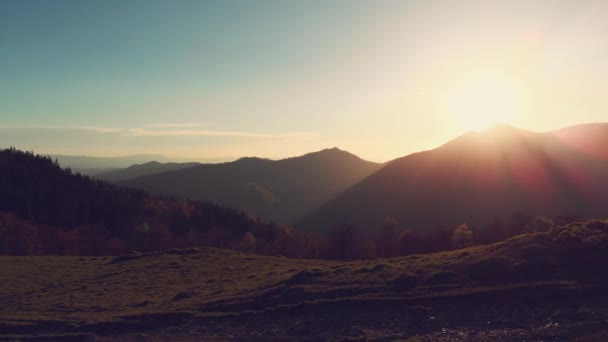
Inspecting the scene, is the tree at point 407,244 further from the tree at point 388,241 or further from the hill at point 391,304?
the hill at point 391,304

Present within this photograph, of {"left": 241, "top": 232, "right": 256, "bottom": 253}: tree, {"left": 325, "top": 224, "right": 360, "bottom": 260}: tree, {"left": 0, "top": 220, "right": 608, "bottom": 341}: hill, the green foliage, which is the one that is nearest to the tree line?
{"left": 241, "top": 232, "right": 256, "bottom": 253}: tree

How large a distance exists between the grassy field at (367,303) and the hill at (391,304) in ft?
0.24

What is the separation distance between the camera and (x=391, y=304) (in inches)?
1110

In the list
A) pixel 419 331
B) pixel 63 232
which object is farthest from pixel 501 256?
pixel 63 232

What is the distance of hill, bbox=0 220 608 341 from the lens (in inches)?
937

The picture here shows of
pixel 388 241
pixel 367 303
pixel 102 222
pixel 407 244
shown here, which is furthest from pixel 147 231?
pixel 367 303

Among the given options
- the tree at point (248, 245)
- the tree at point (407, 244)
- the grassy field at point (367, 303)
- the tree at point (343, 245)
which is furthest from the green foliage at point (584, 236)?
the tree at point (248, 245)

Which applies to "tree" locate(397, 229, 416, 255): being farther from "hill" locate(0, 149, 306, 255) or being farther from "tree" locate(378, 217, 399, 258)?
"hill" locate(0, 149, 306, 255)

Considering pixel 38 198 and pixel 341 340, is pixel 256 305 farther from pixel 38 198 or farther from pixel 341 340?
pixel 38 198

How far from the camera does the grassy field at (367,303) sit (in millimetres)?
24547

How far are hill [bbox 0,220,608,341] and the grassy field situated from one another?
0.07 m

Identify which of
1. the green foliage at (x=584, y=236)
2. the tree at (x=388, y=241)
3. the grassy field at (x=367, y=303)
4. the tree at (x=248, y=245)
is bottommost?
the tree at (x=248, y=245)

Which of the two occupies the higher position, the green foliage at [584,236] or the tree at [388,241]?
the green foliage at [584,236]

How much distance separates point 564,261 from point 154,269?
4783 centimetres
